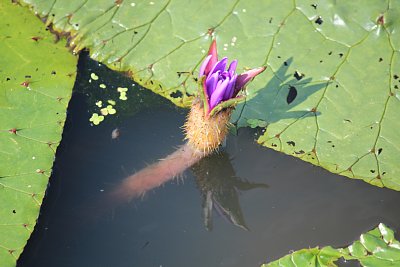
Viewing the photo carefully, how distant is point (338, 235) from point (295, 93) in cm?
84

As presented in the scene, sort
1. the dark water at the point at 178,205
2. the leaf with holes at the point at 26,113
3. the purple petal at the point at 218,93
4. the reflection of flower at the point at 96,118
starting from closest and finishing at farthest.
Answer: the purple petal at the point at 218,93 < the leaf with holes at the point at 26,113 < the dark water at the point at 178,205 < the reflection of flower at the point at 96,118

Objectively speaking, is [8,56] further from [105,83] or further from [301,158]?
[301,158]

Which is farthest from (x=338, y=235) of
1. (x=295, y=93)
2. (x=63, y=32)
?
(x=63, y=32)

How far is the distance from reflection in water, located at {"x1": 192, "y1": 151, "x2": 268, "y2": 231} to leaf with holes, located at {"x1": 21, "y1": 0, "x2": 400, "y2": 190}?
273 millimetres

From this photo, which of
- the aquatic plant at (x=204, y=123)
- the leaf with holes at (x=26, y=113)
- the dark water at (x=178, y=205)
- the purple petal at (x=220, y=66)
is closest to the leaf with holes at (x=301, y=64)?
the dark water at (x=178, y=205)

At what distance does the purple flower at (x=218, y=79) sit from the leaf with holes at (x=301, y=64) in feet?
1.90

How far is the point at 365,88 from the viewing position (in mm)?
3244

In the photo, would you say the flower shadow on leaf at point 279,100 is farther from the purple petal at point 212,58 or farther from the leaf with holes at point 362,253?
the leaf with holes at point 362,253

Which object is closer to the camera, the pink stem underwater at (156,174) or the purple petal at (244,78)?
the purple petal at (244,78)

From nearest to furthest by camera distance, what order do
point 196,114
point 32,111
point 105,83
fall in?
point 196,114
point 32,111
point 105,83

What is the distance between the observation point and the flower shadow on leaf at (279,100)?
10.8ft

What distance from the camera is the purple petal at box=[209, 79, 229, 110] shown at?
2.70 meters

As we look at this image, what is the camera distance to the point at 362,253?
9.87ft

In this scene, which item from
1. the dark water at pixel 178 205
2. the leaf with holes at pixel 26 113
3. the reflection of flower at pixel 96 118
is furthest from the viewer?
the reflection of flower at pixel 96 118
